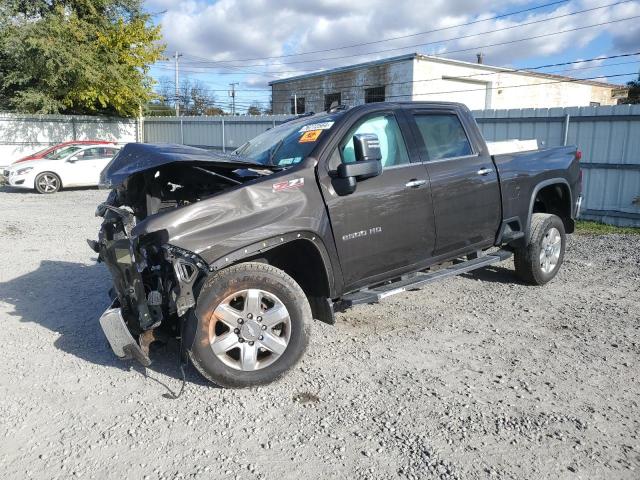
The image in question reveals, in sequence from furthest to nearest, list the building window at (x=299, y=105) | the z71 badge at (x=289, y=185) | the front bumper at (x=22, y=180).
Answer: the building window at (x=299, y=105) → the front bumper at (x=22, y=180) → the z71 badge at (x=289, y=185)

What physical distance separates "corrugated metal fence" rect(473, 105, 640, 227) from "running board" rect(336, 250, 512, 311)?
6.12 metres

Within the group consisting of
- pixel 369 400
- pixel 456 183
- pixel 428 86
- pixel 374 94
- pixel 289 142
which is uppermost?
pixel 428 86

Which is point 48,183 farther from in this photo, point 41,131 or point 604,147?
point 604,147

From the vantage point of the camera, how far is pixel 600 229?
402 inches

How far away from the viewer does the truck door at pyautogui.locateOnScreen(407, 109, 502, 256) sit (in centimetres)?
491

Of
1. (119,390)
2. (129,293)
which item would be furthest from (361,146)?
(119,390)

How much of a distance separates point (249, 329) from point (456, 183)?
2.41 metres

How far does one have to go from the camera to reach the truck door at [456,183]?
491 centimetres

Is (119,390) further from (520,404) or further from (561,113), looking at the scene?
(561,113)

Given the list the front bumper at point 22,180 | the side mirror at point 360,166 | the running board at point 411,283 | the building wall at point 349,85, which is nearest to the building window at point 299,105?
the building wall at point 349,85

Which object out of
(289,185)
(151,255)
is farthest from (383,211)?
(151,255)

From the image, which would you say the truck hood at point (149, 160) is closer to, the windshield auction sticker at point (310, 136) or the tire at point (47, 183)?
the windshield auction sticker at point (310, 136)

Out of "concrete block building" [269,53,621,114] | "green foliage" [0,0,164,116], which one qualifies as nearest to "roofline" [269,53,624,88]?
"concrete block building" [269,53,621,114]

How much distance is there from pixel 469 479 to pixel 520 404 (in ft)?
3.15
